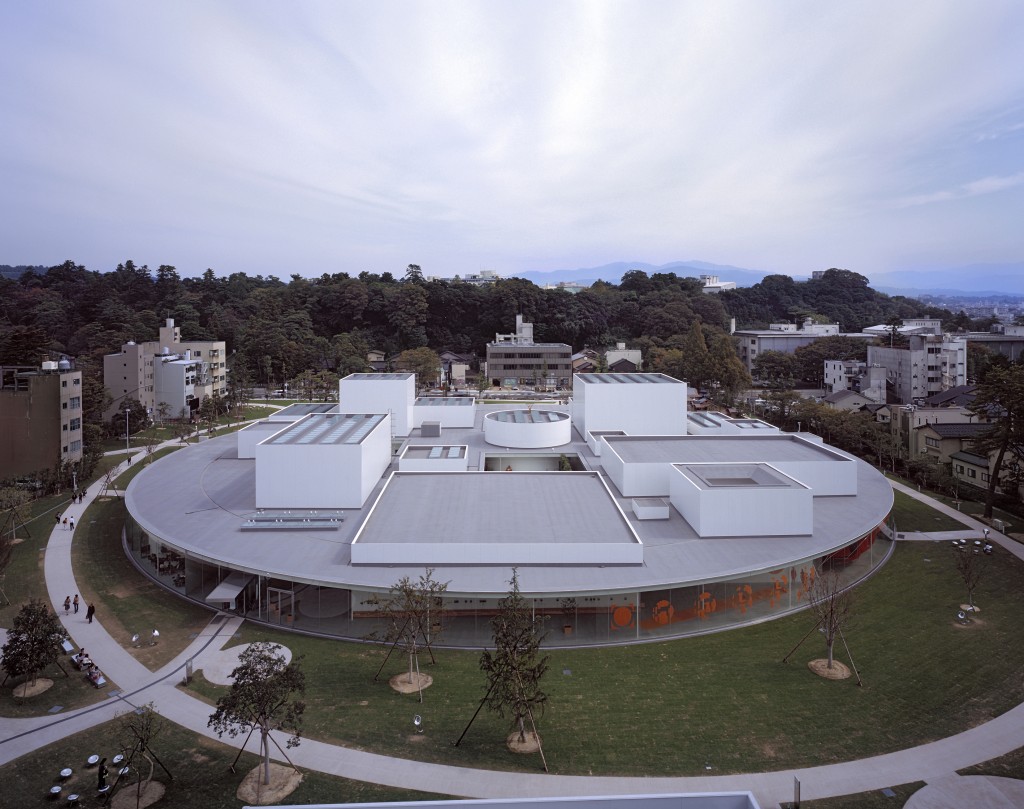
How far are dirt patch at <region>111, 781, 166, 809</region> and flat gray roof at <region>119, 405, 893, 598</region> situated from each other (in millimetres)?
6506

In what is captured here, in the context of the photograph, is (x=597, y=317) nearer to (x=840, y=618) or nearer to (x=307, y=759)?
(x=840, y=618)

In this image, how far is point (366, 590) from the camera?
17234 millimetres

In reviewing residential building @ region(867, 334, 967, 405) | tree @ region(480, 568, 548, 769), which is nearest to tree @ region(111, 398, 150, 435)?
tree @ region(480, 568, 548, 769)

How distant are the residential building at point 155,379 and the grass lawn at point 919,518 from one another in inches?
1798

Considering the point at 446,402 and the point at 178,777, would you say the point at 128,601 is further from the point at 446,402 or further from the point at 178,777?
the point at 446,402

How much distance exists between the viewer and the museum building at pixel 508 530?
689 inches

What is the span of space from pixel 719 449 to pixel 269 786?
901 inches

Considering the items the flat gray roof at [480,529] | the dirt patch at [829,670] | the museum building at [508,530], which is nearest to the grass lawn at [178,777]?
the museum building at [508,530]

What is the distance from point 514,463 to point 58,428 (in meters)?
23.2

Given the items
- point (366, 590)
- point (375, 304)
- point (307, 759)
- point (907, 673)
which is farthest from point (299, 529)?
point (375, 304)

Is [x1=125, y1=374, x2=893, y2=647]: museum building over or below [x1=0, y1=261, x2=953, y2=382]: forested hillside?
below

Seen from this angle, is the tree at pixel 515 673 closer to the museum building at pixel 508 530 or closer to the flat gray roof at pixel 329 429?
the museum building at pixel 508 530

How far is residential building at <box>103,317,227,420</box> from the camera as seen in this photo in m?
49.2

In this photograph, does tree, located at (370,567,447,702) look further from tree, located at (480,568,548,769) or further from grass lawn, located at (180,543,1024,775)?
tree, located at (480,568,548,769)
